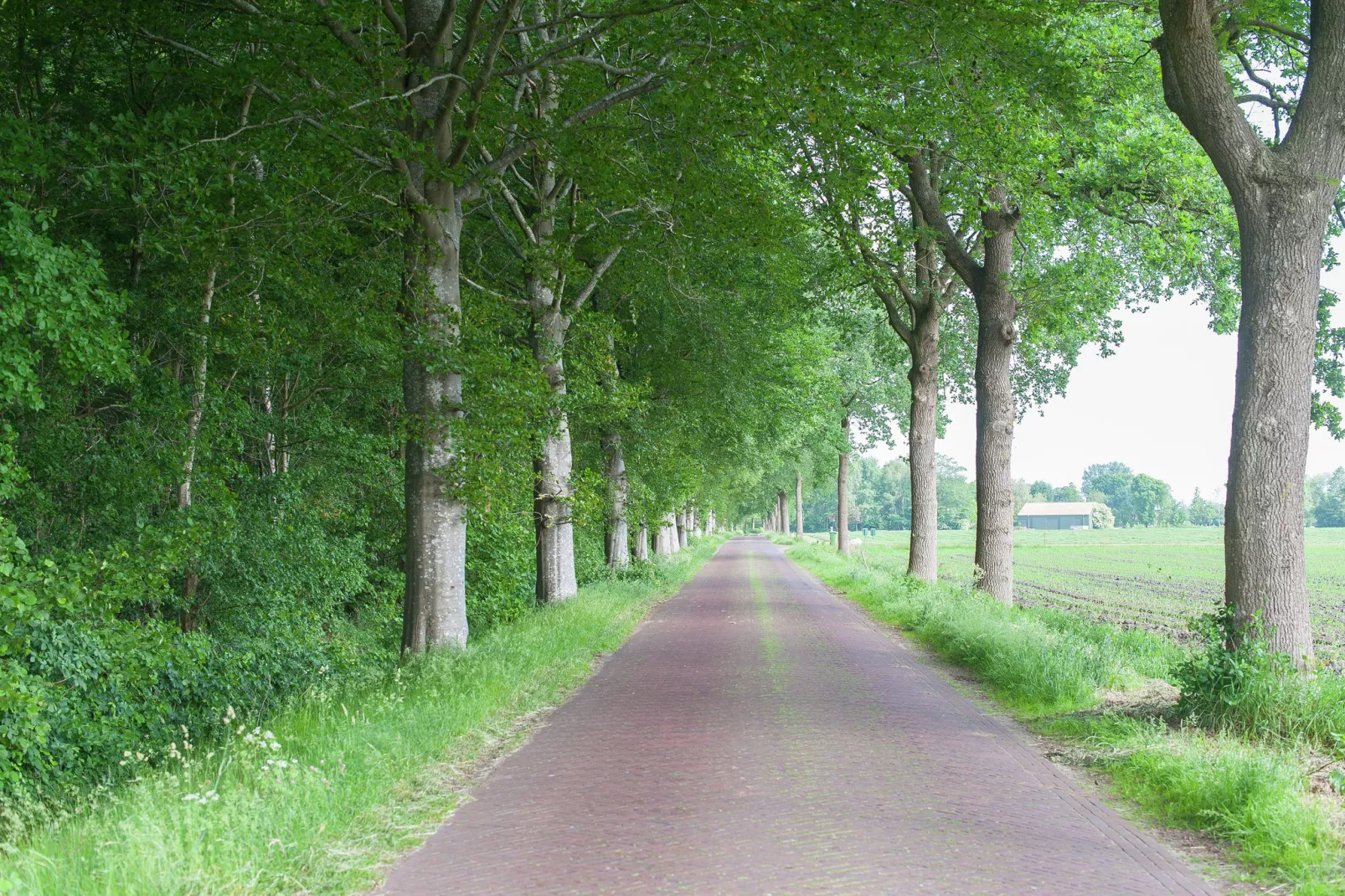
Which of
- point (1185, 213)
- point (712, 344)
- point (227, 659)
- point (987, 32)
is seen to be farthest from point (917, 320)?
point (227, 659)

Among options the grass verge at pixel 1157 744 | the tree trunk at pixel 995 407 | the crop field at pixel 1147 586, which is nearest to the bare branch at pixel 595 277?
the tree trunk at pixel 995 407

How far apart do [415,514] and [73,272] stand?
4.29 metres

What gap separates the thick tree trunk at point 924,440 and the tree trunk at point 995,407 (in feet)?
13.3

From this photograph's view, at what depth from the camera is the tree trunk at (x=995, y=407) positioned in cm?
1670

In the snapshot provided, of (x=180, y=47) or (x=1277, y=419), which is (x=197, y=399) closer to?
(x=180, y=47)

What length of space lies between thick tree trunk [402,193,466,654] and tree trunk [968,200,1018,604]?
936cm

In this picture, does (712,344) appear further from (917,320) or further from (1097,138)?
(1097,138)

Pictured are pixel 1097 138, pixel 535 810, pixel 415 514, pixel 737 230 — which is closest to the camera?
pixel 535 810

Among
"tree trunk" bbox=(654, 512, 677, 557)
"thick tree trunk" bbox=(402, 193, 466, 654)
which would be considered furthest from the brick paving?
"tree trunk" bbox=(654, 512, 677, 557)

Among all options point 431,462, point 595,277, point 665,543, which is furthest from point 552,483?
point 665,543

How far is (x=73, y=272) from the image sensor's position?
371 inches

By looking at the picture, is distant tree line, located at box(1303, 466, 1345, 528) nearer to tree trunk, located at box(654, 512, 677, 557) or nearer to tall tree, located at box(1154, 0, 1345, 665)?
tree trunk, located at box(654, 512, 677, 557)

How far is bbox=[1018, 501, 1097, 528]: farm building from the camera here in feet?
561

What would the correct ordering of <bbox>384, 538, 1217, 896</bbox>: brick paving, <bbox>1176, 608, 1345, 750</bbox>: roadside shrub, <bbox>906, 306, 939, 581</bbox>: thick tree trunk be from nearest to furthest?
<bbox>384, 538, 1217, 896</bbox>: brick paving → <bbox>1176, 608, 1345, 750</bbox>: roadside shrub → <bbox>906, 306, 939, 581</bbox>: thick tree trunk
